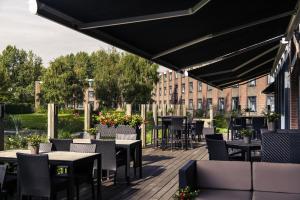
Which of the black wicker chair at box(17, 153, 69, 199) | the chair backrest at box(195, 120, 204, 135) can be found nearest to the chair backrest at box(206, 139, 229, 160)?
the black wicker chair at box(17, 153, 69, 199)

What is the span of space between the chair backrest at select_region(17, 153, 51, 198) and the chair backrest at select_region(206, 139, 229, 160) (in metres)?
2.75

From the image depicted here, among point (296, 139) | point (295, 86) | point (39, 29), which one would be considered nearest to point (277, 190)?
point (296, 139)

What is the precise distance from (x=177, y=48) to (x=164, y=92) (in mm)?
57874

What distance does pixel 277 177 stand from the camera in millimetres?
4309

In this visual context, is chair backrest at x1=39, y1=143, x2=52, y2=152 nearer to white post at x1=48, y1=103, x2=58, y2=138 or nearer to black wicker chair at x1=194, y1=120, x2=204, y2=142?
white post at x1=48, y1=103, x2=58, y2=138

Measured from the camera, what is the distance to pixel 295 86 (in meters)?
12.2

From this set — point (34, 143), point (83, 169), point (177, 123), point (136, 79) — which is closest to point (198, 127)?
point (177, 123)

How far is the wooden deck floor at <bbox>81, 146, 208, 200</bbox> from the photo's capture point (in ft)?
20.7

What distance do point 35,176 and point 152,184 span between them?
2.90 metres

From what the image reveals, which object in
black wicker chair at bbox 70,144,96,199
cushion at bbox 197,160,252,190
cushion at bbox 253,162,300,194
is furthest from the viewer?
black wicker chair at bbox 70,144,96,199

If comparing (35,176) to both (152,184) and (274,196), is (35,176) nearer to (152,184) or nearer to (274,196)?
(274,196)

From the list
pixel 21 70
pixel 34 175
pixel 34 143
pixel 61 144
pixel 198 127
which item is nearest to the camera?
pixel 34 175

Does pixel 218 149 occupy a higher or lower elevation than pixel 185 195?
higher

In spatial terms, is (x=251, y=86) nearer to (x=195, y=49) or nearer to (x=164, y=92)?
Answer: (x=164, y=92)
